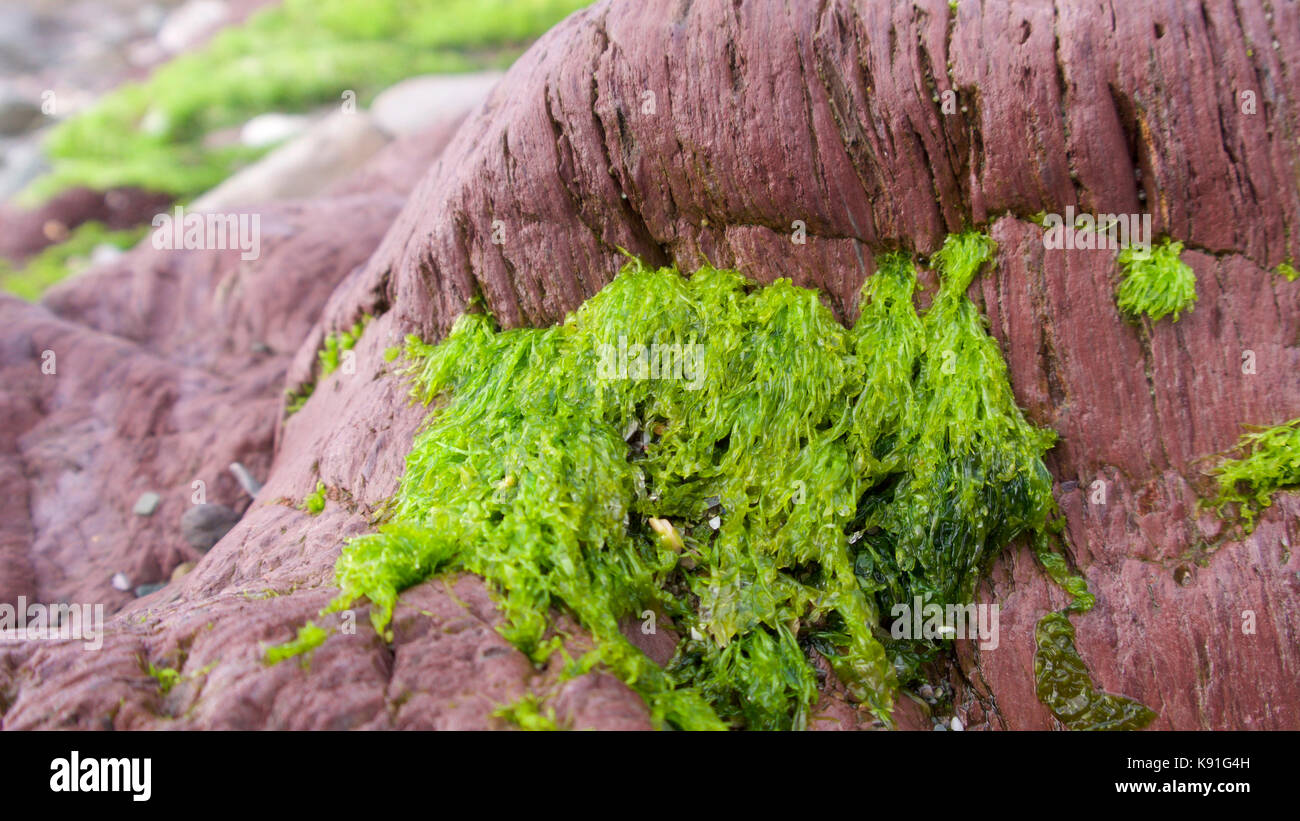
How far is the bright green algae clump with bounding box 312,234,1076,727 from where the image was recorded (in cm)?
295

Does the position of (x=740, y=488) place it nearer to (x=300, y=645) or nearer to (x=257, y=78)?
(x=300, y=645)

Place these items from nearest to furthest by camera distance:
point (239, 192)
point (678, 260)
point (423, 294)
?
point (678, 260)
point (423, 294)
point (239, 192)

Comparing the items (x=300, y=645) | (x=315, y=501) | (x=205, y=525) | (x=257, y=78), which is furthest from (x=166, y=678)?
(x=257, y=78)

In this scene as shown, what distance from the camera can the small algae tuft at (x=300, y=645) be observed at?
2.45 m

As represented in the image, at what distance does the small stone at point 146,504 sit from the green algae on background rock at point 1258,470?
5.80m

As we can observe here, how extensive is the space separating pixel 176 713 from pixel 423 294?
7.56 feet

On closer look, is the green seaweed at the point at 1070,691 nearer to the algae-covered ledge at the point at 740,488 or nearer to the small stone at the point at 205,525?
the algae-covered ledge at the point at 740,488

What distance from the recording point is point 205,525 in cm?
479

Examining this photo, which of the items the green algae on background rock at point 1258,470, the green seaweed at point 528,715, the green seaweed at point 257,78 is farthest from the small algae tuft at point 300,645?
the green seaweed at point 257,78

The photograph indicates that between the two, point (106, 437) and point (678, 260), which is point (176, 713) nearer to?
point (678, 260)

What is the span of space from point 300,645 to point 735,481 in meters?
1.77

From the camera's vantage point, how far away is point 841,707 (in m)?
2.94

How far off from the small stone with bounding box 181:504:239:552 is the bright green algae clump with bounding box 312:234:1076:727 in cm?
210
